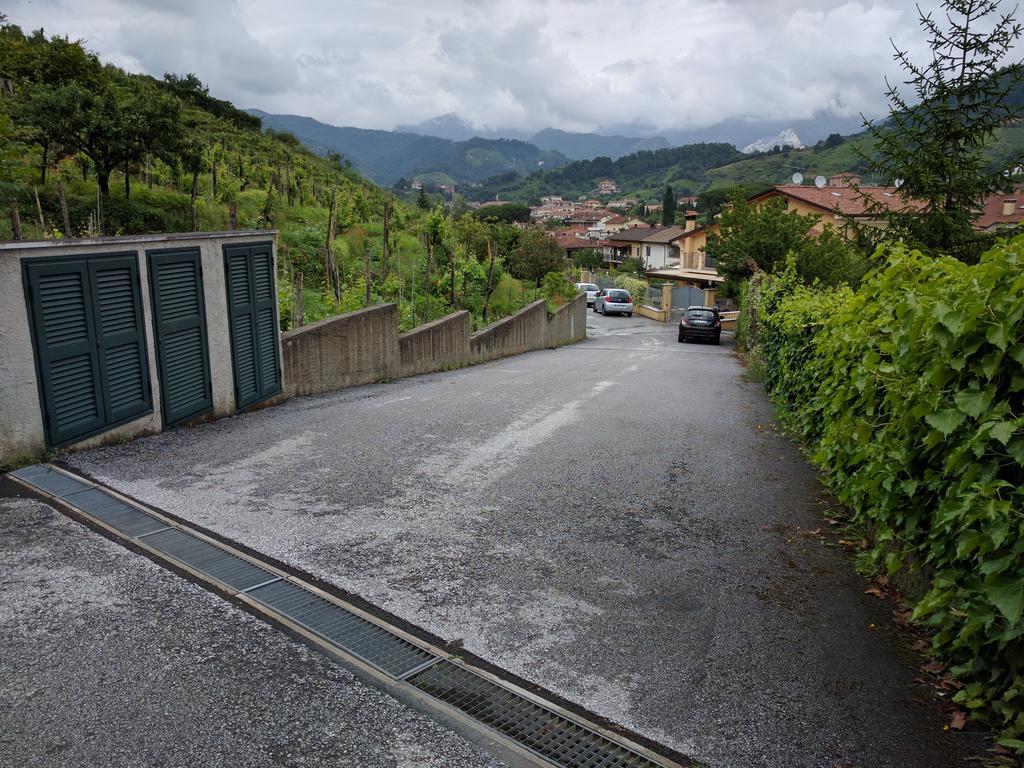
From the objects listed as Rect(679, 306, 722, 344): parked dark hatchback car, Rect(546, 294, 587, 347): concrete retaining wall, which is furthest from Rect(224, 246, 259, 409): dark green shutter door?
Rect(679, 306, 722, 344): parked dark hatchback car

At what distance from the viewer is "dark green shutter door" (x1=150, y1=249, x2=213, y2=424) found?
→ 7.58 meters

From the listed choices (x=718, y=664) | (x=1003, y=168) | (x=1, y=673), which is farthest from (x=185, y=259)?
(x=1003, y=168)

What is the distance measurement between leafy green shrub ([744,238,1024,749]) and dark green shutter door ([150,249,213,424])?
260 inches

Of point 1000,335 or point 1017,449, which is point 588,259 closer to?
point 1000,335

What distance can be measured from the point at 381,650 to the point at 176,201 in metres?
22.1

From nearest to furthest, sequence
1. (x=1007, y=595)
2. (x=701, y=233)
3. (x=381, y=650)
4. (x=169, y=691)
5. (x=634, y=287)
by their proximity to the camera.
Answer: (x=1007, y=595) → (x=169, y=691) → (x=381, y=650) → (x=634, y=287) → (x=701, y=233)

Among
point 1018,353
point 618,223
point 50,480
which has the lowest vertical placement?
point 50,480

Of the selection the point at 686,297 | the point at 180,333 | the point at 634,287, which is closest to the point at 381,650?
the point at 180,333

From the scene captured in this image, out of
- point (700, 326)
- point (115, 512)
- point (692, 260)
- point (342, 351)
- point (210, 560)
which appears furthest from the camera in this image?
point (692, 260)

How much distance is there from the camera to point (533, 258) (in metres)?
41.0

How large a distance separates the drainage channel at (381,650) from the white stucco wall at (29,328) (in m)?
0.95

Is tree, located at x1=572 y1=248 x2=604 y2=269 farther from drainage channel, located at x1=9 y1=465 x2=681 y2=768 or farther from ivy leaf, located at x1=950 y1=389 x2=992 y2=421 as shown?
ivy leaf, located at x1=950 y1=389 x2=992 y2=421

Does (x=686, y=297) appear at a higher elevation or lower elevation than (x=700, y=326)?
lower

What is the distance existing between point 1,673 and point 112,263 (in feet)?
14.4
